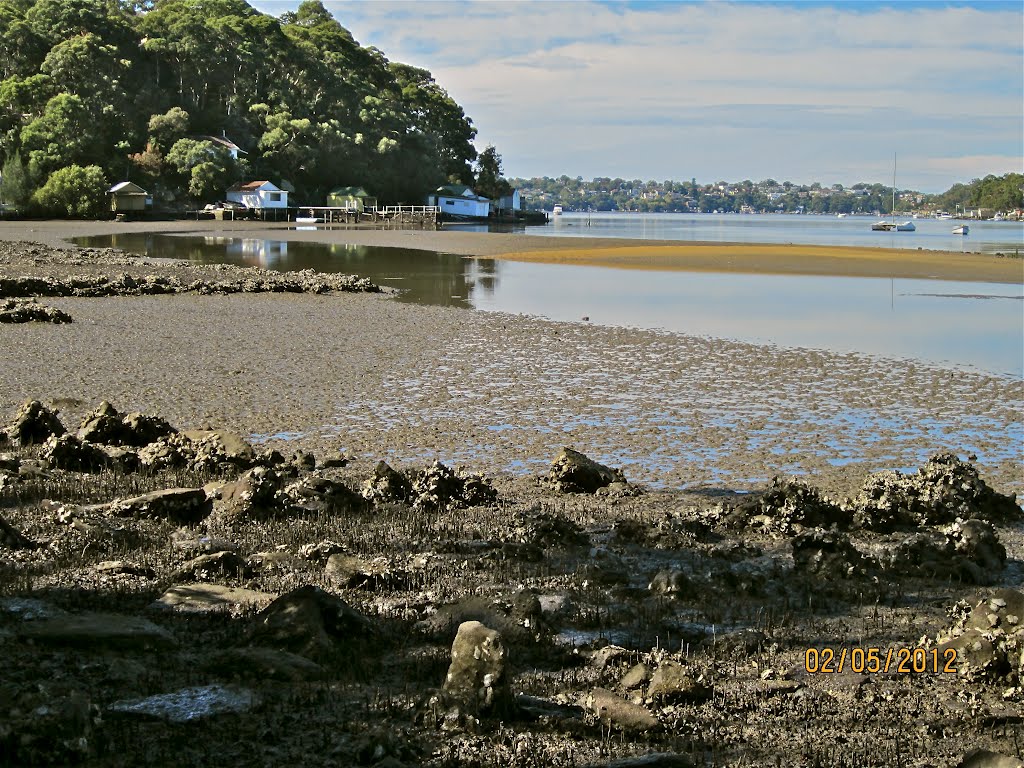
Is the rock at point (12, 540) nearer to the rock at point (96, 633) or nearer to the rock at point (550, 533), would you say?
the rock at point (96, 633)

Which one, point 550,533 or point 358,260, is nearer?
point 550,533

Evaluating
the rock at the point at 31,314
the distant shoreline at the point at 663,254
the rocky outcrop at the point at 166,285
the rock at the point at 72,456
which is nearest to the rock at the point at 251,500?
the rock at the point at 72,456

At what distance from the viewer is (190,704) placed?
171 inches

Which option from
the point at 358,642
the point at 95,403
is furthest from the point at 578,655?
the point at 95,403

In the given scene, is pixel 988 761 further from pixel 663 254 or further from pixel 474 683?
pixel 663 254

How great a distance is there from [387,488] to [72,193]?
79.4 m

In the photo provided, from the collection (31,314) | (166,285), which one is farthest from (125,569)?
(166,285)

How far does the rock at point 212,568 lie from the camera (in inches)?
242

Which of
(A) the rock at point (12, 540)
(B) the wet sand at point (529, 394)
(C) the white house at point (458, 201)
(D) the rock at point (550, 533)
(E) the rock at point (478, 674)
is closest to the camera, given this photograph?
(E) the rock at point (478, 674)

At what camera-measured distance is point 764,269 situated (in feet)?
138

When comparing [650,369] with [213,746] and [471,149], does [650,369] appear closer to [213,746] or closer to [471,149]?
[213,746]

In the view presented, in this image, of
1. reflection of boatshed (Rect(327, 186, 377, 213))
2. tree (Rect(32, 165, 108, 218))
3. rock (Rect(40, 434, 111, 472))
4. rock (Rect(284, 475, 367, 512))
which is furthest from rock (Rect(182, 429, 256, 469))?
reflection of boatshed (Rect(327, 186, 377, 213))

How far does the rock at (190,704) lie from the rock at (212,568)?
1.68 meters

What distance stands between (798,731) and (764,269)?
128 feet
